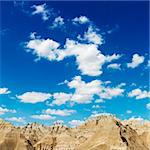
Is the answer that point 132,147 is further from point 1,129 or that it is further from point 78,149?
point 1,129

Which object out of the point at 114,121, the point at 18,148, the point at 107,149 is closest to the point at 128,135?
the point at 114,121

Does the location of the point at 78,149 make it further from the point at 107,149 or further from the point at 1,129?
the point at 1,129

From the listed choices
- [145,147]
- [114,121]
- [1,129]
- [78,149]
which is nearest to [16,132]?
[1,129]

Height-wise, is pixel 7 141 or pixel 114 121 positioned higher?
pixel 114 121

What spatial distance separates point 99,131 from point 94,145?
1591cm

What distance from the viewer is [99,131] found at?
19788 centimetres

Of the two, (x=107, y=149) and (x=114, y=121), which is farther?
(x=114, y=121)

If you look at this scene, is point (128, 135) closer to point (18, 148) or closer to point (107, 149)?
point (107, 149)

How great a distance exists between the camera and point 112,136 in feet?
594

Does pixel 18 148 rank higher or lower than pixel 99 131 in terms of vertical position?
lower

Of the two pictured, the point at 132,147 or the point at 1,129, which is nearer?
the point at 132,147

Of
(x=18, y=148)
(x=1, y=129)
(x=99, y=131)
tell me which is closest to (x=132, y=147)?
(x=99, y=131)

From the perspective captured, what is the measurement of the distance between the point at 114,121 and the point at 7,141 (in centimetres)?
5518

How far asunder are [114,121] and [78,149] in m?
23.9
